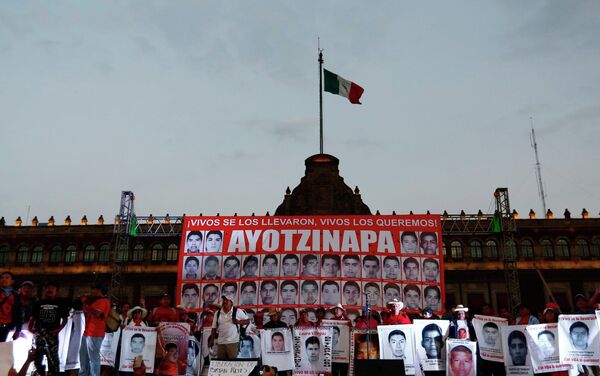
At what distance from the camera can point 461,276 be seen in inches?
1580

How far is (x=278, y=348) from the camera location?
12570mm

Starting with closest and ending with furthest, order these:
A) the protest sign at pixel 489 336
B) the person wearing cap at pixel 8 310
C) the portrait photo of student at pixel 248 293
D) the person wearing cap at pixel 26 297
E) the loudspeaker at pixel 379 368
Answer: the loudspeaker at pixel 379 368 → the person wearing cap at pixel 8 310 → the person wearing cap at pixel 26 297 → the protest sign at pixel 489 336 → the portrait photo of student at pixel 248 293

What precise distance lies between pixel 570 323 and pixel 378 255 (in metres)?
10.4

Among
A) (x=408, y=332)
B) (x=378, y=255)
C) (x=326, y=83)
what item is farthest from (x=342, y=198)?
(x=408, y=332)

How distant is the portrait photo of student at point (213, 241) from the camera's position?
71.9ft

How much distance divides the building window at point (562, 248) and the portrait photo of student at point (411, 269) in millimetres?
24068

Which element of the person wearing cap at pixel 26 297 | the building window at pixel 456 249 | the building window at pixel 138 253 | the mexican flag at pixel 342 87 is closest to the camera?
the person wearing cap at pixel 26 297

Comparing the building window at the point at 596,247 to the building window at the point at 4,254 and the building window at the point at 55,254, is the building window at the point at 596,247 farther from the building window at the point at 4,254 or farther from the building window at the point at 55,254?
the building window at the point at 4,254

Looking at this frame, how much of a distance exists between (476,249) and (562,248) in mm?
6359

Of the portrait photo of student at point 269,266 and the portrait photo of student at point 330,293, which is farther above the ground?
the portrait photo of student at point 269,266

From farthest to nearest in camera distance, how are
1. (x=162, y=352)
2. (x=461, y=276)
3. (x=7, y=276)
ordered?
(x=461, y=276) < (x=162, y=352) < (x=7, y=276)

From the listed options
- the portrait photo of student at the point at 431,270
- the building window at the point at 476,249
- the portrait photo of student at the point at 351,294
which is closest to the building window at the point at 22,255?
the portrait photo of student at the point at 351,294

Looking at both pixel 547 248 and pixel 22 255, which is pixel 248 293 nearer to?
pixel 547 248

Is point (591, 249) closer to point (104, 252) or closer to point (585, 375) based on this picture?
point (585, 375)
